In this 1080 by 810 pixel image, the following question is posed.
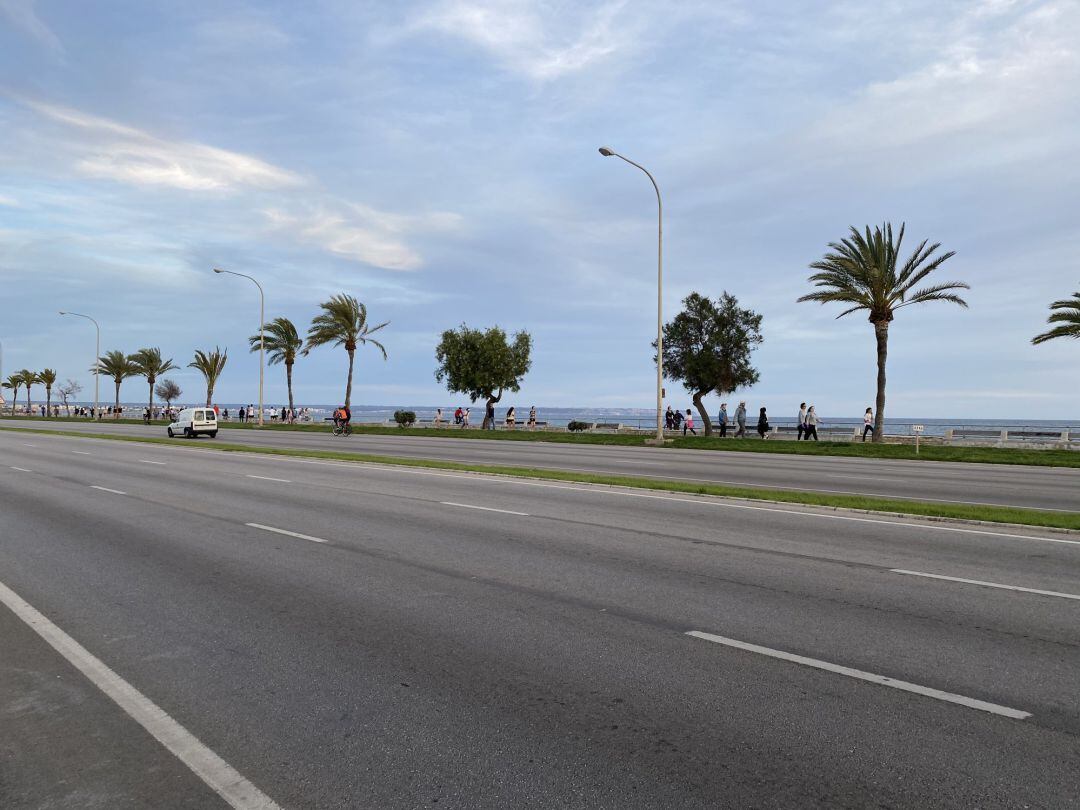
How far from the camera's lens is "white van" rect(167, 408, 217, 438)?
1747 inches

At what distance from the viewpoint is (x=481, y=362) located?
56.4m

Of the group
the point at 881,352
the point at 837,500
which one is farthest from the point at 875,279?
the point at 837,500

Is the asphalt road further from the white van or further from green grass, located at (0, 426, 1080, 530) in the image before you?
the white van

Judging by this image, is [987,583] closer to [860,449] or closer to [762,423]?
[860,449]

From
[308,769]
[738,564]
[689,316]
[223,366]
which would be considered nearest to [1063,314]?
[689,316]

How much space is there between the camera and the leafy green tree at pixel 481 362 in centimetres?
5644

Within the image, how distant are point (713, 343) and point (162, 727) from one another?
4245 cm

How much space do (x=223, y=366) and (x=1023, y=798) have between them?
8954cm

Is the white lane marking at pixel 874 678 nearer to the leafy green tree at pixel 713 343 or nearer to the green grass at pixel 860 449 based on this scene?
the green grass at pixel 860 449

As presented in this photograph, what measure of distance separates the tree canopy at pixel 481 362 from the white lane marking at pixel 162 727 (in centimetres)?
4978

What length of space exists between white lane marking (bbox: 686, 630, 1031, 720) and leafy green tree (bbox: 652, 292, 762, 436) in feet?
129

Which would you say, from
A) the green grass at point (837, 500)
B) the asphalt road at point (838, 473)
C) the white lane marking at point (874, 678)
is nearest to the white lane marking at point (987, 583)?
the white lane marking at point (874, 678)

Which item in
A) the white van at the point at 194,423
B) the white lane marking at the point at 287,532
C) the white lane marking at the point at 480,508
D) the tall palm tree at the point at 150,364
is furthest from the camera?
the tall palm tree at the point at 150,364

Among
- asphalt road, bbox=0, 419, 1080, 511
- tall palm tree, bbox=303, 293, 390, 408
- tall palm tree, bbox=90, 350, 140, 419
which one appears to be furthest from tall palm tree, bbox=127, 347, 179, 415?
asphalt road, bbox=0, 419, 1080, 511
